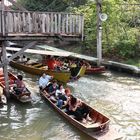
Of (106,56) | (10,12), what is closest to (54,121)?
(10,12)

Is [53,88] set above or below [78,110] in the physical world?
above

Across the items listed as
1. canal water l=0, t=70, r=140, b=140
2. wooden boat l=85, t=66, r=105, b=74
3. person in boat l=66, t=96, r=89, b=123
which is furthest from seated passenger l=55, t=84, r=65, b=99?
wooden boat l=85, t=66, r=105, b=74

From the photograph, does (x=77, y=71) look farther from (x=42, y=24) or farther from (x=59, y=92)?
(x=42, y=24)

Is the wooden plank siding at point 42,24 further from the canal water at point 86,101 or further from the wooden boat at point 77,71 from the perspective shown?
the wooden boat at point 77,71

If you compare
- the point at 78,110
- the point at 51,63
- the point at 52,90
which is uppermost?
the point at 51,63

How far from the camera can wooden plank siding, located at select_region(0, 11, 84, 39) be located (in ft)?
59.7

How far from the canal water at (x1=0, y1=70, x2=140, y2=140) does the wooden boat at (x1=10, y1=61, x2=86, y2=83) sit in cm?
74

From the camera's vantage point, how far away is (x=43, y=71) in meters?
26.4

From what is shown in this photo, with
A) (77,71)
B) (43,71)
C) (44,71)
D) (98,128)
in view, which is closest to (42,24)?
(98,128)

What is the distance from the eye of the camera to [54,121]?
721 inches

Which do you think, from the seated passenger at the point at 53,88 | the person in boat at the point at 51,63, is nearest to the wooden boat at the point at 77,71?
the person in boat at the point at 51,63

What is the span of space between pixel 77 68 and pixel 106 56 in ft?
Result: 24.4

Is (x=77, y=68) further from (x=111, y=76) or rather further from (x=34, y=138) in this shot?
(x=34, y=138)

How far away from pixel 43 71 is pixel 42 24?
800 centimetres
